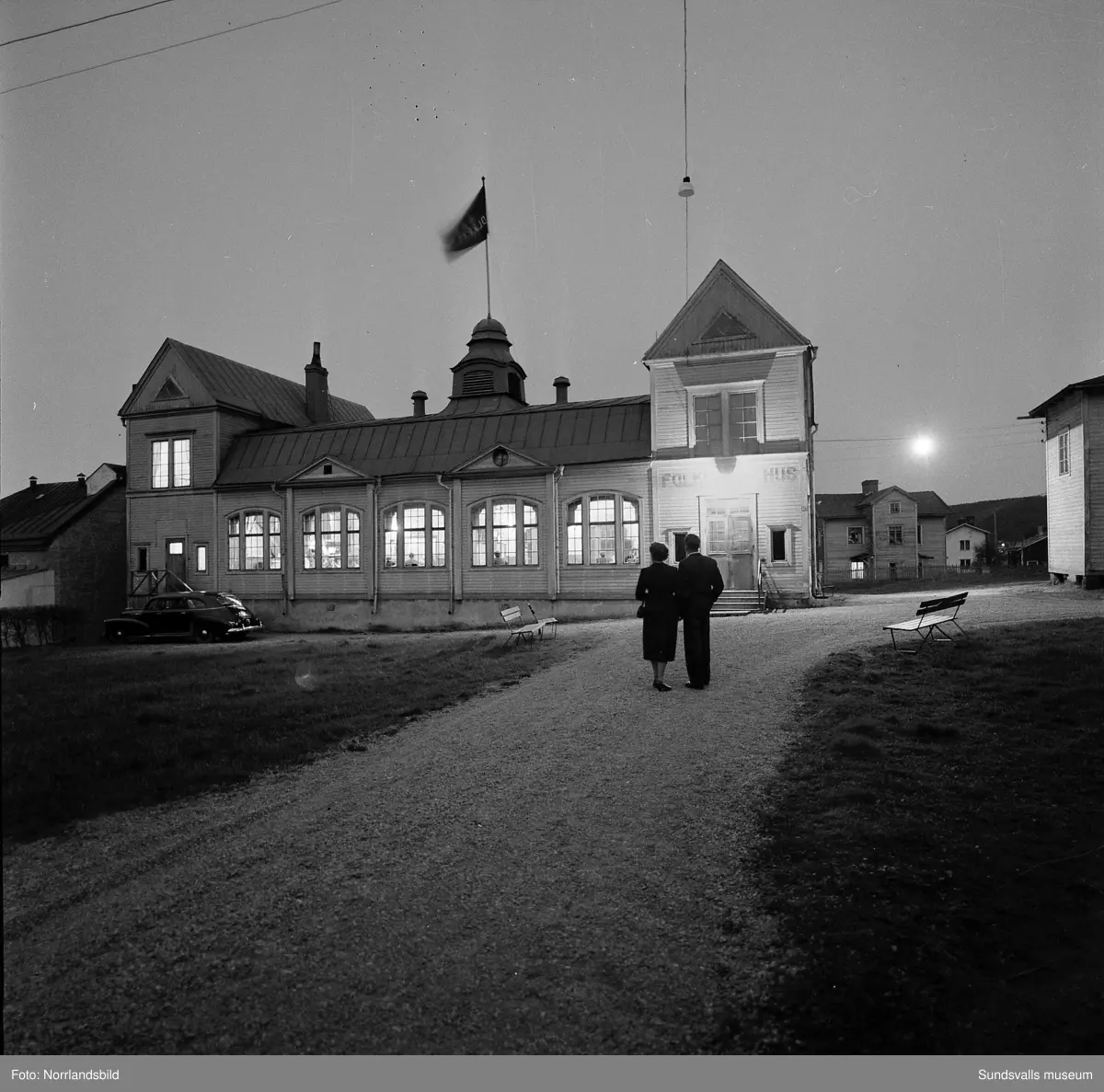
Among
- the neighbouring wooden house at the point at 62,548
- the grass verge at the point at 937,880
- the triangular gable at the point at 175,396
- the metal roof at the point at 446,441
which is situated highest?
the triangular gable at the point at 175,396

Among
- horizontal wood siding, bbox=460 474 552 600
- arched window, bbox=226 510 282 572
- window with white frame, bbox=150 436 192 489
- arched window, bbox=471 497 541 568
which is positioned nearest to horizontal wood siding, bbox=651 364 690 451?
horizontal wood siding, bbox=460 474 552 600

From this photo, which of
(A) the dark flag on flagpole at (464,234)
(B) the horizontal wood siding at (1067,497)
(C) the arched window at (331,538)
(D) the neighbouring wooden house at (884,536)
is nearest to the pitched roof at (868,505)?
(D) the neighbouring wooden house at (884,536)

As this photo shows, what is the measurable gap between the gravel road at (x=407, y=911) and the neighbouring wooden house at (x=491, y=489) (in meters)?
14.5

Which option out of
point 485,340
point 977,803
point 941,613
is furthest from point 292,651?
point 485,340

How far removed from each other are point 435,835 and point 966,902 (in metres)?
3.22

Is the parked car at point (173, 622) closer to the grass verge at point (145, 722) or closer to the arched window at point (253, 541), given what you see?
the grass verge at point (145, 722)

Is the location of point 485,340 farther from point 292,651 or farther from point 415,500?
point 292,651

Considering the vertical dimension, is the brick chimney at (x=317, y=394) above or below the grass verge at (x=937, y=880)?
above

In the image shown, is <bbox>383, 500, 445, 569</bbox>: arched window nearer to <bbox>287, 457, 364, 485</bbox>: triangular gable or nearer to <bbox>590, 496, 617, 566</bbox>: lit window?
<bbox>287, 457, 364, 485</bbox>: triangular gable

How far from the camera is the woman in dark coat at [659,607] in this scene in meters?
8.56

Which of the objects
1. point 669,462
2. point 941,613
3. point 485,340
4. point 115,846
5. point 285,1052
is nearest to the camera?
point 285,1052

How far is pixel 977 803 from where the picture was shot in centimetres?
498

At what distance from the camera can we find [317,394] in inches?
1078

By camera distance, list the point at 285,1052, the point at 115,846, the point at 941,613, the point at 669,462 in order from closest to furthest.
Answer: the point at 285,1052 → the point at 115,846 → the point at 941,613 → the point at 669,462
